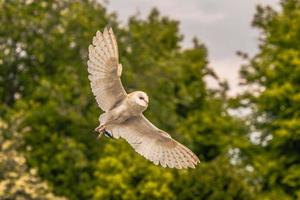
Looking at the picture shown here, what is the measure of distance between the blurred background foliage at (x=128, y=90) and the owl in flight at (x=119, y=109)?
24688 mm

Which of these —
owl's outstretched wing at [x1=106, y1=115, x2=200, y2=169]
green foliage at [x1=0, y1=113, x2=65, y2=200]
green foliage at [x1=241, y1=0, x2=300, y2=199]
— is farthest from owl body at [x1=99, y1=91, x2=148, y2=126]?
green foliage at [x1=241, y1=0, x2=300, y2=199]

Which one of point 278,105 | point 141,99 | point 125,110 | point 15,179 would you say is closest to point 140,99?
point 141,99

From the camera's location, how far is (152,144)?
1062cm

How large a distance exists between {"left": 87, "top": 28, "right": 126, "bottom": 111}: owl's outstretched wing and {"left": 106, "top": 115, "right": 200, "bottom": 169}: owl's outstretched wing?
0.25 m

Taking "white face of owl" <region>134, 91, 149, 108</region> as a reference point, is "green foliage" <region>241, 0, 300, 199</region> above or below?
above

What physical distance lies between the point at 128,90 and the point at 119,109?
35.9 m

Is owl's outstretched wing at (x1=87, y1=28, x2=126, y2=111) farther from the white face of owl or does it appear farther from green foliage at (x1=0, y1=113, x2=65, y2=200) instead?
green foliage at (x1=0, y1=113, x2=65, y2=200)

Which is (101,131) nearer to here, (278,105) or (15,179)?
(15,179)

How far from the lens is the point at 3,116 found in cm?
4631

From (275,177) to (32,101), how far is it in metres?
11.2

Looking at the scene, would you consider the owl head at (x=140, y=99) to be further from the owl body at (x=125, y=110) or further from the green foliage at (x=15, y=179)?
the green foliage at (x=15, y=179)

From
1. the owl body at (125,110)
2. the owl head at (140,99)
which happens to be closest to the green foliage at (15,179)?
the owl body at (125,110)

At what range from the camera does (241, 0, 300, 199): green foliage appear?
42094 millimetres

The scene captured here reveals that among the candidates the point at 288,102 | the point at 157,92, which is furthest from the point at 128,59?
the point at 288,102
